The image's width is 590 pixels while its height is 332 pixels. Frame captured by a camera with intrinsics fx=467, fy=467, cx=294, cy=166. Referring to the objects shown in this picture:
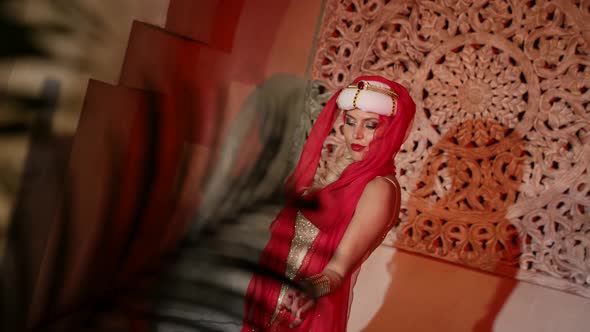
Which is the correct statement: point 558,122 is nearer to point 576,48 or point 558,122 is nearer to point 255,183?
point 576,48

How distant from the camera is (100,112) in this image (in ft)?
0.82

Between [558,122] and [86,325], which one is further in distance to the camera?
[558,122]

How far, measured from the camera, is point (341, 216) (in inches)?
30.6

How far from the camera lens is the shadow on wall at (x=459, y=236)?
1.31 m

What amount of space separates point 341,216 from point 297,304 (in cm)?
18

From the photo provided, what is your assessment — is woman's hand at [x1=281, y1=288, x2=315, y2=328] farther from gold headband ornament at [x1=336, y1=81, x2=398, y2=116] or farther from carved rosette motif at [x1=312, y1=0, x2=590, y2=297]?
carved rosette motif at [x1=312, y1=0, x2=590, y2=297]

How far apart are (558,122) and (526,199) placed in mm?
230

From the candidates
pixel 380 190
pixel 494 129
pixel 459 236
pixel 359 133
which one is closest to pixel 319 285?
pixel 380 190

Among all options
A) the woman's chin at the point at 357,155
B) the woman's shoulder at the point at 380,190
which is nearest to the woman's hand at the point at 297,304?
the woman's shoulder at the point at 380,190

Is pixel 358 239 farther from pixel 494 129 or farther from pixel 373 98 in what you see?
pixel 494 129

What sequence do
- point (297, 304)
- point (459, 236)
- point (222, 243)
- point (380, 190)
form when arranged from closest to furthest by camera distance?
point (222, 243)
point (297, 304)
point (380, 190)
point (459, 236)

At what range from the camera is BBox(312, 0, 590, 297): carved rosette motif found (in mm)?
1270

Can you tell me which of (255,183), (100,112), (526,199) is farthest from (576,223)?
(100,112)

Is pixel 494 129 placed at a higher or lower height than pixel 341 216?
higher
